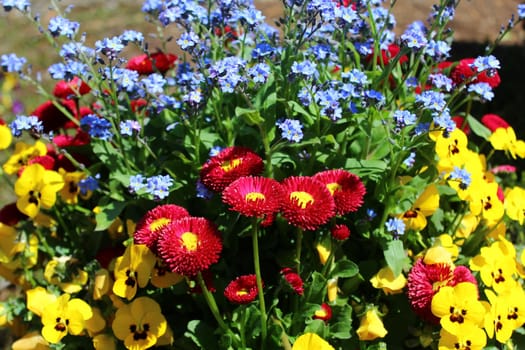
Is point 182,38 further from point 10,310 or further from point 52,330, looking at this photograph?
point 10,310

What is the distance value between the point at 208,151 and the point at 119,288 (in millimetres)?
474

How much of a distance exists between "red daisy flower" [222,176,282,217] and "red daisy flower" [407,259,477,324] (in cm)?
44

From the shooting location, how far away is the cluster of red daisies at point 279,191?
1.44m

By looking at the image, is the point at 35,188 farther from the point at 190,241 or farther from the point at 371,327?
the point at 371,327

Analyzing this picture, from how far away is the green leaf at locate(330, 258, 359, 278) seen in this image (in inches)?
67.2

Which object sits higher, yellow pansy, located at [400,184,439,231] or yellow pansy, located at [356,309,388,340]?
yellow pansy, located at [400,184,439,231]

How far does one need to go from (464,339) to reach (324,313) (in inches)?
13.5

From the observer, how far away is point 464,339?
5.30ft

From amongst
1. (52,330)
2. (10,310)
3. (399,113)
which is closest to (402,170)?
(399,113)

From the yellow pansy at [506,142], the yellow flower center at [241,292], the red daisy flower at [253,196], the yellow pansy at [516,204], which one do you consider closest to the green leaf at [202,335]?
the yellow flower center at [241,292]

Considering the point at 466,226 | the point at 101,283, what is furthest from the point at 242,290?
the point at 466,226

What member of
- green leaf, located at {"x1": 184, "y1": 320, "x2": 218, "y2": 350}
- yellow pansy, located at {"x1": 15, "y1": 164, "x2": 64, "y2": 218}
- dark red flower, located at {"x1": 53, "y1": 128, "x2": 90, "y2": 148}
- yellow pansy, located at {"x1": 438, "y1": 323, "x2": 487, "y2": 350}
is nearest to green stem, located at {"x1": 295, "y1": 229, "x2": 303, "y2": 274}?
green leaf, located at {"x1": 184, "y1": 320, "x2": 218, "y2": 350}

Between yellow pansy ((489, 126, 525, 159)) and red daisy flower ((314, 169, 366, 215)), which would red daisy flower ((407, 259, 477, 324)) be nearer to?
red daisy flower ((314, 169, 366, 215))

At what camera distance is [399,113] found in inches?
64.6
